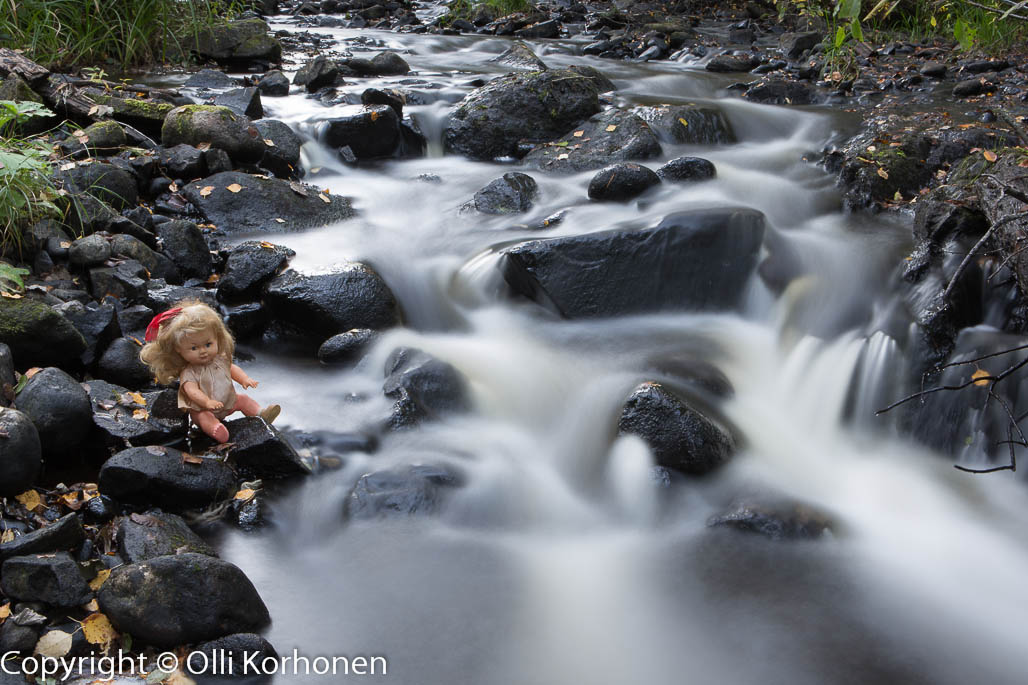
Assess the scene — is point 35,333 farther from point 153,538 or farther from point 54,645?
point 54,645

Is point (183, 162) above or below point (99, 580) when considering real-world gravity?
above

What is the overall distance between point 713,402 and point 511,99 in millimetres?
5086

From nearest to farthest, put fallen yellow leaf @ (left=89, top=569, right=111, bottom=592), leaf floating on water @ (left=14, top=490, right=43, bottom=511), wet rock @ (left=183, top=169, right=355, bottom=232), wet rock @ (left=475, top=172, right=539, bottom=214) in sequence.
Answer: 1. fallen yellow leaf @ (left=89, top=569, right=111, bottom=592)
2. leaf floating on water @ (left=14, top=490, right=43, bottom=511)
3. wet rock @ (left=183, top=169, right=355, bottom=232)
4. wet rock @ (left=475, top=172, right=539, bottom=214)

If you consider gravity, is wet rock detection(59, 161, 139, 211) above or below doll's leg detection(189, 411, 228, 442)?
above

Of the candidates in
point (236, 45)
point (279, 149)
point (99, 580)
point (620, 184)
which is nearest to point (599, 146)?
point (620, 184)

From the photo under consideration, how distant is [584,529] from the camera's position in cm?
421

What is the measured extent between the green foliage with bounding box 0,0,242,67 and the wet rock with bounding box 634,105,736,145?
6.12 metres

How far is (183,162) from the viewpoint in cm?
691

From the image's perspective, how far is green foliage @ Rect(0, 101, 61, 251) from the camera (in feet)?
16.1

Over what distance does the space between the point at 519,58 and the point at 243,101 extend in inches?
207

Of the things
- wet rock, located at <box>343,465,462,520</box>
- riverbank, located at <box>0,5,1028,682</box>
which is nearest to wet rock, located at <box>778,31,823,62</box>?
riverbank, located at <box>0,5,1028,682</box>

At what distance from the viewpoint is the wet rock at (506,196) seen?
7.28 meters

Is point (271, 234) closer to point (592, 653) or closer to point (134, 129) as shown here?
point (134, 129)

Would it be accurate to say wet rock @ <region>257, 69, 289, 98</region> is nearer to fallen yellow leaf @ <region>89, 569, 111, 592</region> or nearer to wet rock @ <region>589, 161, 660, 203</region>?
wet rock @ <region>589, 161, 660, 203</region>
